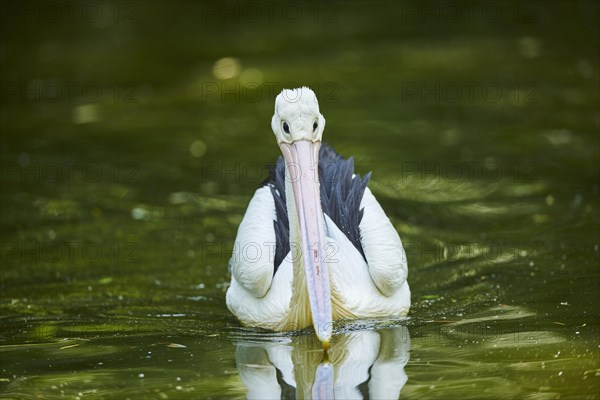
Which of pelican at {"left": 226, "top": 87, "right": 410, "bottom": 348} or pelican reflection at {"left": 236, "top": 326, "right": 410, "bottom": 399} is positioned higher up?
pelican at {"left": 226, "top": 87, "right": 410, "bottom": 348}

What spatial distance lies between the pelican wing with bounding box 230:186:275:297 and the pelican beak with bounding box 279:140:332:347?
64 centimetres

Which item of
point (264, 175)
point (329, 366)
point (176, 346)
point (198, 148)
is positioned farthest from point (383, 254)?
point (198, 148)

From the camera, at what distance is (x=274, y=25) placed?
53.9 ft

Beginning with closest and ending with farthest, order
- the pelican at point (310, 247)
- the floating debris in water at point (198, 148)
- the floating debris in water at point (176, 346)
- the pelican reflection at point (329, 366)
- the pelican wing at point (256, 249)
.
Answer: the pelican reflection at point (329, 366) → the pelican at point (310, 247) → the floating debris in water at point (176, 346) → the pelican wing at point (256, 249) → the floating debris in water at point (198, 148)

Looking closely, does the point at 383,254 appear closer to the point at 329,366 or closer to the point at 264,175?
the point at 329,366

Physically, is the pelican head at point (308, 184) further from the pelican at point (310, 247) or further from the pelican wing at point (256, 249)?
the pelican wing at point (256, 249)

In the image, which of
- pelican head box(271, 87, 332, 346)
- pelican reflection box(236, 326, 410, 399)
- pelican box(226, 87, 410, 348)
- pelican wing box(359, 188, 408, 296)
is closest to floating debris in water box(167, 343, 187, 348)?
pelican reflection box(236, 326, 410, 399)

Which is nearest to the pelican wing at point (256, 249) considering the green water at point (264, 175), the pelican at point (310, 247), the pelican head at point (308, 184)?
the pelican at point (310, 247)

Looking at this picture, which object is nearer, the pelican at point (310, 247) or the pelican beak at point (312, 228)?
the pelican beak at point (312, 228)

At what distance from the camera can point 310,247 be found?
5.75 metres

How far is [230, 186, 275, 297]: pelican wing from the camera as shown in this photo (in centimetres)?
649

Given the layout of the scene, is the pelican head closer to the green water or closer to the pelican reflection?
the pelican reflection

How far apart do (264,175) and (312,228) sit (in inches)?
183

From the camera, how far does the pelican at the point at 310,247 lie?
229 inches
